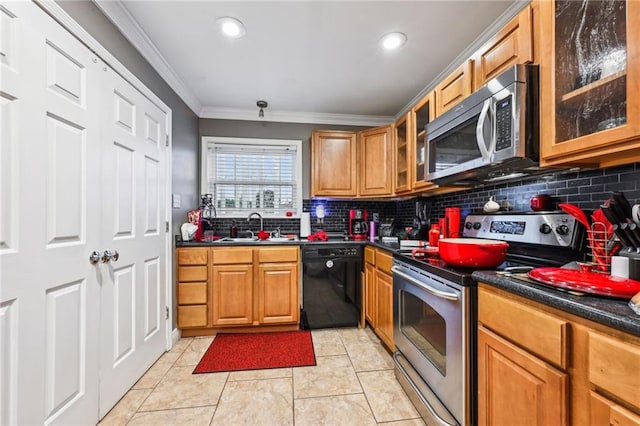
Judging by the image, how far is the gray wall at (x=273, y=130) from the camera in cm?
316

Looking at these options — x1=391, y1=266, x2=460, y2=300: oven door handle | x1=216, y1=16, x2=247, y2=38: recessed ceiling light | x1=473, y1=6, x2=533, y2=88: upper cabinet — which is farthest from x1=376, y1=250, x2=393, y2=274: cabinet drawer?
x1=216, y1=16, x2=247, y2=38: recessed ceiling light

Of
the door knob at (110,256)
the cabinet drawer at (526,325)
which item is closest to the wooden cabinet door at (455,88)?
the cabinet drawer at (526,325)

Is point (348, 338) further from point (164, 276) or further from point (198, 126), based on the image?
point (198, 126)

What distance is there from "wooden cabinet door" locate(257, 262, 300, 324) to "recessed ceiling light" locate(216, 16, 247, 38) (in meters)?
1.86

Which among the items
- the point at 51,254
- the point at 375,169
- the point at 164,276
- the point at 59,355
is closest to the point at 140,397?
the point at 59,355

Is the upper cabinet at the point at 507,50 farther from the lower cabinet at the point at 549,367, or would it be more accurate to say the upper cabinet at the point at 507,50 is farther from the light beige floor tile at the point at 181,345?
the light beige floor tile at the point at 181,345

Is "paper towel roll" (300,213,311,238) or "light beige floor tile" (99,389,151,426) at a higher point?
"paper towel roll" (300,213,311,238)

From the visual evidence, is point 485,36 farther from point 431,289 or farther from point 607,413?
point 607,413

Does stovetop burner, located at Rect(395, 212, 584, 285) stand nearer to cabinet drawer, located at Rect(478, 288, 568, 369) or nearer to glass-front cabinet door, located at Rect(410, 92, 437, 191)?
cabinet drawer, located at Rect(478, 288, 568, 369)

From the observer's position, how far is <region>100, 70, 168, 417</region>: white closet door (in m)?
1.54

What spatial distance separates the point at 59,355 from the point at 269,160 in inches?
98.9

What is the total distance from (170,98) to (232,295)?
6.13 feet

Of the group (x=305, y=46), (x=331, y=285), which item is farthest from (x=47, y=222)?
(x=331, y=285)

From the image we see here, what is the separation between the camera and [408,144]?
2.42 metres
